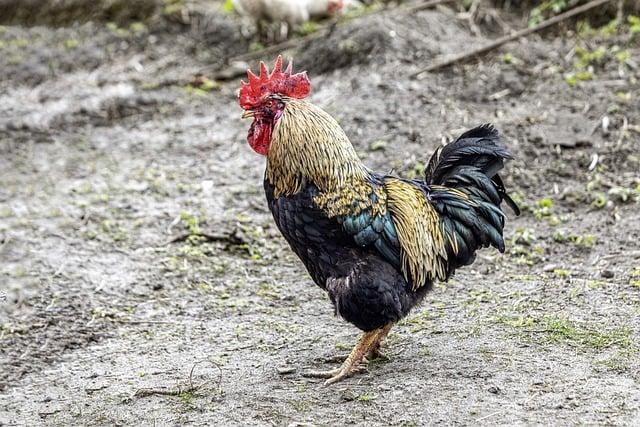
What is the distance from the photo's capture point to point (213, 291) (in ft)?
20.7

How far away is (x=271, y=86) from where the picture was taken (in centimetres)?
484

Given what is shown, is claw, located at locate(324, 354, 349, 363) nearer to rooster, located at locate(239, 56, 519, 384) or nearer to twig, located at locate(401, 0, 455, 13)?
rooster, located at locate(239, 56, 519, 384)

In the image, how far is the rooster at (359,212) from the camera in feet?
15.2

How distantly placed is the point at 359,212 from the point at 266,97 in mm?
900

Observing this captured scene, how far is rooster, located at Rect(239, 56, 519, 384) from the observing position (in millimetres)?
4625

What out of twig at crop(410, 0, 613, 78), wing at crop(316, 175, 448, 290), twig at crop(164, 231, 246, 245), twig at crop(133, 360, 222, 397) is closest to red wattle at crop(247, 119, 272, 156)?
wing at crop(316, 175, 448, 290)

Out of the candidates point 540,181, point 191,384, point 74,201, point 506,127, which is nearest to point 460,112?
point 506,127

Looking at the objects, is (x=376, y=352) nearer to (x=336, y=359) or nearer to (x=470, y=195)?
(x=336, y=359)

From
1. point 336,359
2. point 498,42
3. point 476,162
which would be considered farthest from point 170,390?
point 498,42

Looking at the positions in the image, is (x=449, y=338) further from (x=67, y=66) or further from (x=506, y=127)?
(x=67, y=66)

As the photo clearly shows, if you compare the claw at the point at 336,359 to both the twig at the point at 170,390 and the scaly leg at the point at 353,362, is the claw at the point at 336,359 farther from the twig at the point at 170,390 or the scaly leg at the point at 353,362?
the twig at the point at 170,390

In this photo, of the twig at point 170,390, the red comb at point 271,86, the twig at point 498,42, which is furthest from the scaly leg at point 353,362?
the twig at point 498,42

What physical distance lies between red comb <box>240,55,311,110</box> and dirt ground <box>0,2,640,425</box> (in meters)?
1.65

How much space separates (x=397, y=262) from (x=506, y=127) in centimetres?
353
